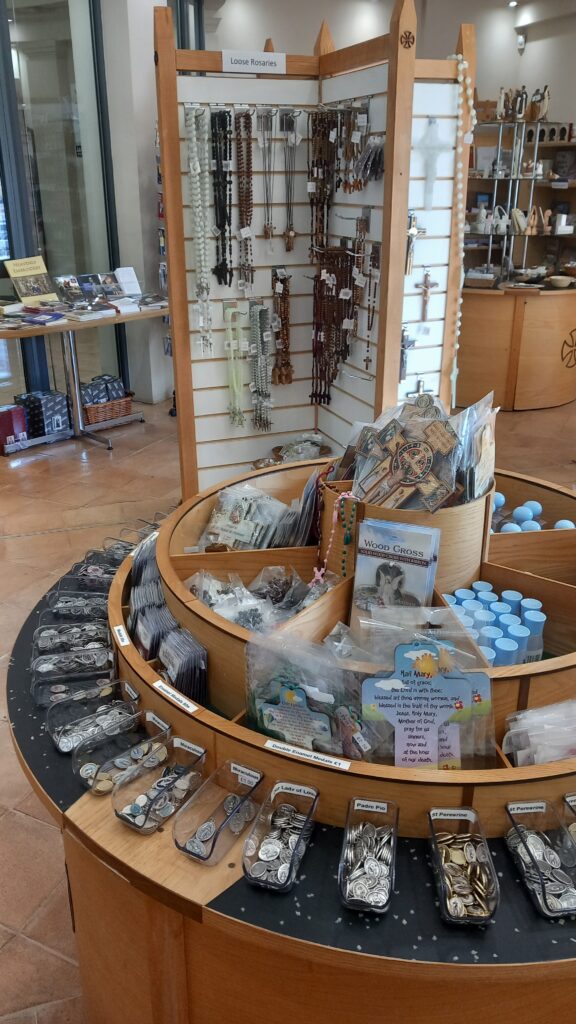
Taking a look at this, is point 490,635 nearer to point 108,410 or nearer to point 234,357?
point 234,357

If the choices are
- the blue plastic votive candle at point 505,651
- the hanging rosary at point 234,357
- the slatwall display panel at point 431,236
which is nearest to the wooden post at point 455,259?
the slatwall display panel at point 431,236

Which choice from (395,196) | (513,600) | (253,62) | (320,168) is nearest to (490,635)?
(513,600)

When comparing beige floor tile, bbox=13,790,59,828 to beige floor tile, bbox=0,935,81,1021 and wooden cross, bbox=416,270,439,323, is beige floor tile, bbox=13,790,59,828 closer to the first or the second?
beige floor tile, bbox=0,935,81,1021

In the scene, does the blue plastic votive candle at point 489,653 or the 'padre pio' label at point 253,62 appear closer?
the blue plastic votive candle at point 489,653

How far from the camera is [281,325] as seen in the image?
15.2ft

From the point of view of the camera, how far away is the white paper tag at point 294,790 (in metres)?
1.72

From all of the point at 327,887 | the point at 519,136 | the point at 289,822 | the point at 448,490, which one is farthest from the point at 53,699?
the point at 519,136

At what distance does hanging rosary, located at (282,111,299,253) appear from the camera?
4230 millimetres

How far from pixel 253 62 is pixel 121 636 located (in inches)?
125

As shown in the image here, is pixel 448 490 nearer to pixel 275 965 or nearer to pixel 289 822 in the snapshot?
pixel 289 822

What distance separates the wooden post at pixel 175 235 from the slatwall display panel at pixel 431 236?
1163mm

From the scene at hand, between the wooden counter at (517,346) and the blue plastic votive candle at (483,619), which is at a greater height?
the blue plastic votive candle at (483,619)

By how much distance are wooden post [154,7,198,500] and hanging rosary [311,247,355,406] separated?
749 millimetres

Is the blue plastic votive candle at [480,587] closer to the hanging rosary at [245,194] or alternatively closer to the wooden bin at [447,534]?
the wooden bin at [447,534]
